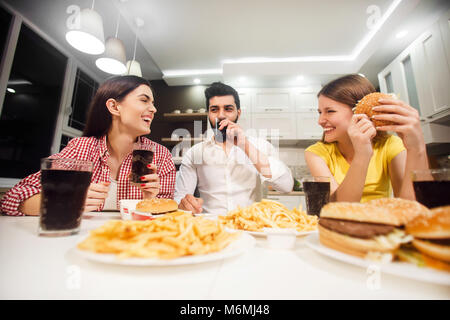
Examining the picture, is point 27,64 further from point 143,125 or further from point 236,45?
point 236,45

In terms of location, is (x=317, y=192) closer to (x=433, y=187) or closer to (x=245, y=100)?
(x=433, y=187)

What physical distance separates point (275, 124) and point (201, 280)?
4220mm

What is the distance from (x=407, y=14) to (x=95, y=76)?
5.27 metres

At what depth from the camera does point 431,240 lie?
325mm

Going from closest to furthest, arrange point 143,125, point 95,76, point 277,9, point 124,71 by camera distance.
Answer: point 143,125 < point 124,71 < point 277,9 < point 95,76

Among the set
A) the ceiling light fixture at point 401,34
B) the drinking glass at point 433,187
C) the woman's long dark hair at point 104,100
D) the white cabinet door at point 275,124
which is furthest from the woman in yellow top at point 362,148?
the white cabinet door at point 275,124

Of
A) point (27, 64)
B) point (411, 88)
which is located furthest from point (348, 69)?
point (27, 64)

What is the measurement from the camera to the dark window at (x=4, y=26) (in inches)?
106

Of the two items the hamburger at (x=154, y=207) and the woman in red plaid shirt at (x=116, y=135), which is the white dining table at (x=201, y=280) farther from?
the woman in red plaid shirt at (x=116, y=135)

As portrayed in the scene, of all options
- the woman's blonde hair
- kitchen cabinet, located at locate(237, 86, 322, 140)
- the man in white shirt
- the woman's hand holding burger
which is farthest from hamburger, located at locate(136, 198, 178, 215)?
kitchen cabinet, located at locate(237, 86, 322, 140)

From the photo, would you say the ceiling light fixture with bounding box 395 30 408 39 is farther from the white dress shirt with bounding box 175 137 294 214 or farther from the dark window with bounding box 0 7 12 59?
the dark window with bounding box 0 7 12 59

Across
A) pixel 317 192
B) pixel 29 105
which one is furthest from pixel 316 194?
pixel 29 105

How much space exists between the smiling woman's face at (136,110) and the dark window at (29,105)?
2.58 meters
